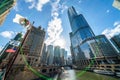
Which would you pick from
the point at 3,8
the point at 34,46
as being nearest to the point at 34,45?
the point at 34,46

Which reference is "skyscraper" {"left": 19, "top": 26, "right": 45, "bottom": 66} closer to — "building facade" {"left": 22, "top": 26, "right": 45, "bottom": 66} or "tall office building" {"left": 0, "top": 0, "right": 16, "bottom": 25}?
"building facade" {"left": 22, "top": 26, "right": 45, "bottom": 66}

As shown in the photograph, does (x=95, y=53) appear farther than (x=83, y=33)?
No

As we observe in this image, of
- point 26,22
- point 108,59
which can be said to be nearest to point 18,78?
point 26,22

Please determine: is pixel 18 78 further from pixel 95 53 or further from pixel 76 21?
pixel 76 21

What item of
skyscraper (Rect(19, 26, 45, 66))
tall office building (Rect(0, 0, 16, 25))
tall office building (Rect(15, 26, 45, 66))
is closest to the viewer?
tall office building (Rect(0, 0, 16, 25))

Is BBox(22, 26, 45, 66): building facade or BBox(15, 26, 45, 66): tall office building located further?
BBox(22, 26, 45, 66): building facade

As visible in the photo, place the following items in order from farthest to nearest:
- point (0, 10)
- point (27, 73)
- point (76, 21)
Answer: point (76, 21), point (27, 73), point (0, 10)

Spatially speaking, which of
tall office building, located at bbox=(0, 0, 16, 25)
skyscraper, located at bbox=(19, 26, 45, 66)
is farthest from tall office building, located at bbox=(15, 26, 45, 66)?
tall office building, located at bbox=(0, 0, 16, 25)

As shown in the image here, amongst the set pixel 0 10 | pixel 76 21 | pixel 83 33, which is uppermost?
pixel 76 21

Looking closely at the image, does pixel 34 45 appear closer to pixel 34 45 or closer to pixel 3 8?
pixel 34 45

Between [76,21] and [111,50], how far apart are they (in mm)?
71361

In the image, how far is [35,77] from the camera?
94.5 feet

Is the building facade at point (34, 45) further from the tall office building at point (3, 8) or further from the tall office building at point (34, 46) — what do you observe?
the tall office building at point (3, 8)

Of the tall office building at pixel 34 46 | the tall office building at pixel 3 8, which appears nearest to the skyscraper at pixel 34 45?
the tall office building at pixel 34 46
